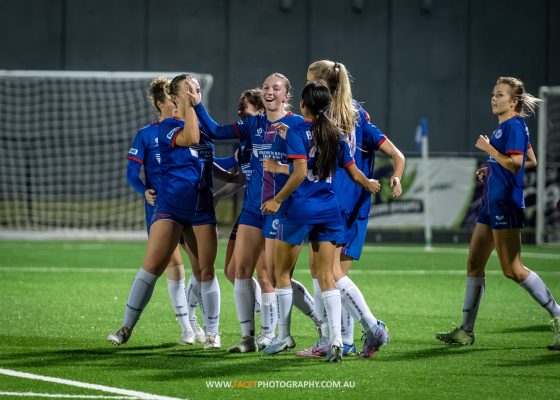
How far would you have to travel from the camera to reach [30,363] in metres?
7.20

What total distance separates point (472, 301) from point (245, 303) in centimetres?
189

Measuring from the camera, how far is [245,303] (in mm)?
7953

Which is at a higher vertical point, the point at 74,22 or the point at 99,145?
the point at 74,22

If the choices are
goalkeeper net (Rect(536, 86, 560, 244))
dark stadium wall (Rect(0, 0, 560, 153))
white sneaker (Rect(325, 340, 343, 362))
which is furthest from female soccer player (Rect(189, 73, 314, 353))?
dark stadium wall (Rect(0, 0, 560, 153))

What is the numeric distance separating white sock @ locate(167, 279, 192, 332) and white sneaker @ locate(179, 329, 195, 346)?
24mm

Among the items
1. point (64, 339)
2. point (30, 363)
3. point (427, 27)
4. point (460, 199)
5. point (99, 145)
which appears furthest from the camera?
point (427, 27)

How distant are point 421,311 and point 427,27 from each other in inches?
628

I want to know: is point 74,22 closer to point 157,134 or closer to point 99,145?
point 99,145

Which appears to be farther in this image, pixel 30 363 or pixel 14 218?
pixel 14 218

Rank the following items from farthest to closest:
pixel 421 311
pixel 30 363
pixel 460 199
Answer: pixel 460 199
pixel 421 311
pixel 30 363

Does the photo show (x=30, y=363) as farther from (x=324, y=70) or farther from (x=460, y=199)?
(x=460, y=199)

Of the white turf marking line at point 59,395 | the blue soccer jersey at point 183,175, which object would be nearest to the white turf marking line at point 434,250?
the blue soccer jersey at point 183,175

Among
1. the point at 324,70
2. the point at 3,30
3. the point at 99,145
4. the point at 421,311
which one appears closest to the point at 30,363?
the point at 324,70

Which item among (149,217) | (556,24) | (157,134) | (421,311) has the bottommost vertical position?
(421,311)
